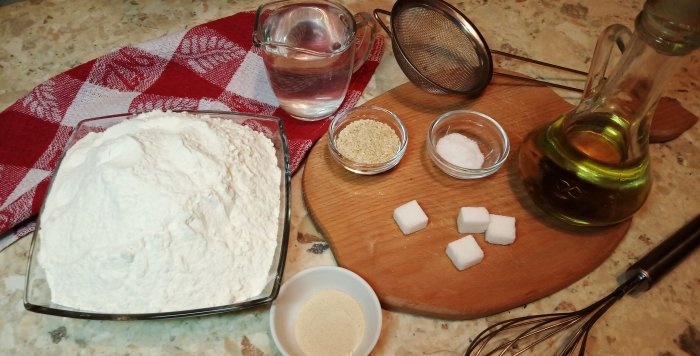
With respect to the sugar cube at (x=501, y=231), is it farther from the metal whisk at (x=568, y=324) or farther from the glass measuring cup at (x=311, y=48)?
the glass measuring cup at (x=311, y=48)

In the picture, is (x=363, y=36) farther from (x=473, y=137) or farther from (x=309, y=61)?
(x=473, y=137)

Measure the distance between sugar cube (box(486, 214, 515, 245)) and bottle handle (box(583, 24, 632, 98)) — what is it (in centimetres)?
23

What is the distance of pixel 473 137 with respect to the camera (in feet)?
3.08

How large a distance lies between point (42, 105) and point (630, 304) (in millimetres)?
1040

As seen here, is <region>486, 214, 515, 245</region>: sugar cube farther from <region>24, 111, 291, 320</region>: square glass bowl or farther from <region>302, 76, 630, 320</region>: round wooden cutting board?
<region>24, 111, 291, 320</region>: square glass bowl

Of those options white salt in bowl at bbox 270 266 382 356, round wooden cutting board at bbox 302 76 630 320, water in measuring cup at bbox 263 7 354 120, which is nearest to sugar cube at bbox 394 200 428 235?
round wooden cutting board at bbox 302 76 630 320

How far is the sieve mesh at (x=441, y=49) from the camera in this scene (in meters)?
0.97

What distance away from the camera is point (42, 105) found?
3.08 ft

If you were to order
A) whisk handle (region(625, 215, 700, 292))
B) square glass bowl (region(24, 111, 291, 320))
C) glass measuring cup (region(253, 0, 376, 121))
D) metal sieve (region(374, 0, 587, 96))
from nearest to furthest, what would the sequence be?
1. square glass bowl (region(24, 111, 291, 320))
2. whisk handle (region(625, 215, 700, 292))
3. glass measuring cup (region(253, 0, 376, 121))
4. metal sieve (region(374, 0, 587, 96))

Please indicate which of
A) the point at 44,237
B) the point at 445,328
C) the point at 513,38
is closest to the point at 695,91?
the point at 513,38

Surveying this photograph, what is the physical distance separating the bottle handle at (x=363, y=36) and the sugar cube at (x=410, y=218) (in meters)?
0.30

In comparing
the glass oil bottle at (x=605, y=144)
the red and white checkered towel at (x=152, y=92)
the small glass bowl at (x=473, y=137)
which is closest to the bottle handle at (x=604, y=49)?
the glass oil bottle at (x=605, y=144)

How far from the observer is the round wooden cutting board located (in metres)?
0.75

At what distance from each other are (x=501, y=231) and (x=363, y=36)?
16.9 inches
